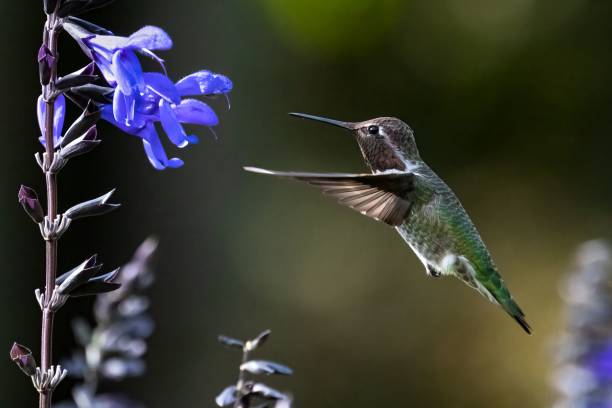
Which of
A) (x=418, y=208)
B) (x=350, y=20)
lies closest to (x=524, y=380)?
(x=350, y=20)

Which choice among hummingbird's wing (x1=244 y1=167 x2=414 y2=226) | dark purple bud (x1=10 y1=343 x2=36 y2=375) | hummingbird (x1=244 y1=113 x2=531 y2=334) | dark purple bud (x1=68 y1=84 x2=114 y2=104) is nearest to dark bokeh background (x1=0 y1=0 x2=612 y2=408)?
hummingbird (x1=244 y1=113 x2=531 y2=334)

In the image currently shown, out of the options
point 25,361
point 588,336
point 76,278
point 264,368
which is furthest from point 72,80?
point 588,336

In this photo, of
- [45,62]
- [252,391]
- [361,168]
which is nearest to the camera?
[45,62]

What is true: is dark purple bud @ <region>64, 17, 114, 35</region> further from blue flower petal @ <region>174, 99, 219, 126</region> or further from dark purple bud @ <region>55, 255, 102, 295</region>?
dark purple bud @ <region>55, 255, 102, 295</region>

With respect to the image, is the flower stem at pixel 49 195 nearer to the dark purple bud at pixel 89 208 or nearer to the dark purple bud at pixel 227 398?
the dark purple bud at pixel 89 208

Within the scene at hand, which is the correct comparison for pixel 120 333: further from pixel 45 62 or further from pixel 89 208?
pixel 45 62

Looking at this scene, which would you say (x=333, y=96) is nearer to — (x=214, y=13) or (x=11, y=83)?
(x=214, y=13)
